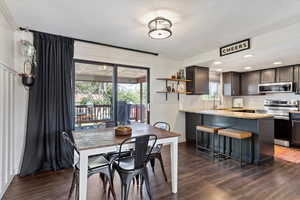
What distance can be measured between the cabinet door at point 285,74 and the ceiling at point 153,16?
2.84 metres

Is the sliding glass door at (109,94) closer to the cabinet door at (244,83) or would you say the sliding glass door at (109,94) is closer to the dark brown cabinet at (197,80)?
the dark brown cabinet at (197,80)

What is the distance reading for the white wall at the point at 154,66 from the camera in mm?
3538

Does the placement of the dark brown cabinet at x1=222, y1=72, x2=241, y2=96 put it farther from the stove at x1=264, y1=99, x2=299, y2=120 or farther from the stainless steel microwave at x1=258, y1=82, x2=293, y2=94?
the stove at x1=264, y1=99, x2=299, y2=120

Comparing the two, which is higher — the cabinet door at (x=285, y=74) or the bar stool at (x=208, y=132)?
the cabinet door at (x=285, y=74)

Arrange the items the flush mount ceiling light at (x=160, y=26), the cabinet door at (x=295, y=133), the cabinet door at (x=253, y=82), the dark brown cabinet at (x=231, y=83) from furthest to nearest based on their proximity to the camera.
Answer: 1. the dark brown cabinet at (x=231, y=83)
2. the cabinet door at (x=253, y=82)
3. the cabinet door at (x=295, y=133)
4. the flush mount ceiling light at (x=160, y=26)

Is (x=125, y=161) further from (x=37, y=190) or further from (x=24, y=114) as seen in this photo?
(x=24, y=114)

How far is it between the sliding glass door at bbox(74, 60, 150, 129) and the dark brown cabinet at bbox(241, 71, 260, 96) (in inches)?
158

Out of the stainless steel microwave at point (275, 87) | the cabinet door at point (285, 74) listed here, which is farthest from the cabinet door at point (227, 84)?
the cabinet door at point (285, 74)

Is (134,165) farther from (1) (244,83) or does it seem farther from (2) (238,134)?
(1) (244,83)

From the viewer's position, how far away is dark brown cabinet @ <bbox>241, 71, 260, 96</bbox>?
18.5 feet

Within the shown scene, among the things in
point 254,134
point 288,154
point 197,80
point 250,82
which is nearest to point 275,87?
point 250,82

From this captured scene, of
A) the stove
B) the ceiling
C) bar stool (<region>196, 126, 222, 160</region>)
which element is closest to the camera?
the ceiling

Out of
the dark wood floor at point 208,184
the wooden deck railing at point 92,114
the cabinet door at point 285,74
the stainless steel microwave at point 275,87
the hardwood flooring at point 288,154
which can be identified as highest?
the cabinet door at point 285,74

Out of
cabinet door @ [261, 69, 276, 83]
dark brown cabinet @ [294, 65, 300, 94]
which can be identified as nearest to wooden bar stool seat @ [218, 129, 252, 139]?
dark brown cabinet @ [294, 65, 300, 94]
